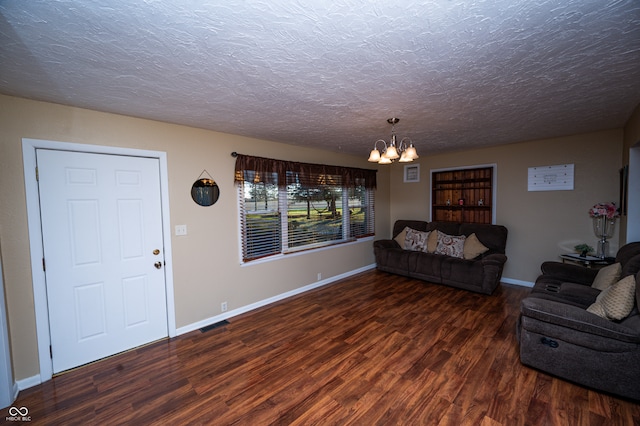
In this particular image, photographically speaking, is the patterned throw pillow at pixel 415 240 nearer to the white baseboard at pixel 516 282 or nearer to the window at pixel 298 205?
the window at pixel 298 205

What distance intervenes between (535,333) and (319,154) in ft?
11.6

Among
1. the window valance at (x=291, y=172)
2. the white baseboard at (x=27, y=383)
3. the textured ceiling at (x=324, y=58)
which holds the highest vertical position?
the textured ceiling at (x=324, y=58)

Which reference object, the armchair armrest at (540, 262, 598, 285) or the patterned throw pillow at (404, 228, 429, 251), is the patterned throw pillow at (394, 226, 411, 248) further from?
the armchair armrest at (540, 262, 598, 285)

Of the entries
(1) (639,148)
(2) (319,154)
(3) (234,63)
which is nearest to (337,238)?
(2) (319,154)

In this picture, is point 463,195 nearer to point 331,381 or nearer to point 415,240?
point 415,240

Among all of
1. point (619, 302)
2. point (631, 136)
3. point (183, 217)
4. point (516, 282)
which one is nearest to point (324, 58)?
point (183, 217)

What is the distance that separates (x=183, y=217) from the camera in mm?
2916

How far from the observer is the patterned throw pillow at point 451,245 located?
438cm

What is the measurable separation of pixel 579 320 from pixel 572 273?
60.7 inches

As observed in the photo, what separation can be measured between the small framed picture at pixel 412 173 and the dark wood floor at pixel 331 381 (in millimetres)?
3003

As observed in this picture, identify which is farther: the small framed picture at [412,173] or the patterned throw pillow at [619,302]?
the small framed picture at [412,173]

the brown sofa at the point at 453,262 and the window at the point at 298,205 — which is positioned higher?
the window at the point at 298,205

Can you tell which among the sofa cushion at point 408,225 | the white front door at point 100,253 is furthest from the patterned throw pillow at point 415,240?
the white front door at point 100,253

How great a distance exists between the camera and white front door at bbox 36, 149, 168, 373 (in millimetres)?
2248
